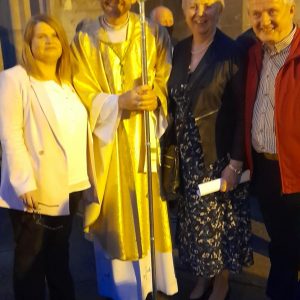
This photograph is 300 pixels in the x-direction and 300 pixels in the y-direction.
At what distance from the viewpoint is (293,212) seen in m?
2.21

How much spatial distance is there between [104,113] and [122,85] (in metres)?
0.18

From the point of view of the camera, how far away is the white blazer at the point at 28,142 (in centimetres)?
200

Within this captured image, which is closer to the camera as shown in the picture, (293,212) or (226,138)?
(293,212)

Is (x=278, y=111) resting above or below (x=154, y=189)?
above

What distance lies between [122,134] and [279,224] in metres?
0.91

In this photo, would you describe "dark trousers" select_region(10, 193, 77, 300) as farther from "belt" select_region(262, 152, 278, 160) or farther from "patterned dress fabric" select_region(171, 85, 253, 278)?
"belt" select_region(262, 152, 278, 160)

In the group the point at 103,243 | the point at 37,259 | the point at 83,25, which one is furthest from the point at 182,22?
the point at 37,259

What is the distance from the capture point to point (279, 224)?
230 cm

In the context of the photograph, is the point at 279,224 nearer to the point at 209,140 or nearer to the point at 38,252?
the point at 209,140

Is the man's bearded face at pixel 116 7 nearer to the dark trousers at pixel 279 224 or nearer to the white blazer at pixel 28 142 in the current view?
the white blazer at pixel 28 142

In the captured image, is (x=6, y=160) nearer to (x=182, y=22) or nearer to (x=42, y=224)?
(x=42, y=224)

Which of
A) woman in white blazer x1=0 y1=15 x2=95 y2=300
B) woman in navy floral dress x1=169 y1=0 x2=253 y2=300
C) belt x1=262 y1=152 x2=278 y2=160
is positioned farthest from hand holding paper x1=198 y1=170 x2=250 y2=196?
woman in white blazer x1=0 y1=15 x2=95 y2=300

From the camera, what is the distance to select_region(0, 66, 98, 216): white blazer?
2.00 metres

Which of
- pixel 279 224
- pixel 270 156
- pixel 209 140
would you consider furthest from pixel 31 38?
pixel 279 224
